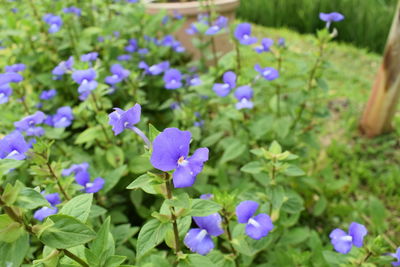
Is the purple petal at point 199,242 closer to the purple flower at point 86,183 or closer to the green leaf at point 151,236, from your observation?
the green leaf at point 151,236

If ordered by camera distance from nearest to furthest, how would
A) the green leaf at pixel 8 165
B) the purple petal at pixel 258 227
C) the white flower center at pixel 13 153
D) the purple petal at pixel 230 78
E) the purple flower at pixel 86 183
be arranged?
the green leaf at pixel 8 165, the white flower center at pixel 13 153, the purple petal at pixel 258 227, the purple flower at pixel 86 183, the purple petal at pixel 230 78

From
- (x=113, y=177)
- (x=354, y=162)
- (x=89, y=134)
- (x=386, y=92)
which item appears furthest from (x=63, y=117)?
(x=386, y=92)

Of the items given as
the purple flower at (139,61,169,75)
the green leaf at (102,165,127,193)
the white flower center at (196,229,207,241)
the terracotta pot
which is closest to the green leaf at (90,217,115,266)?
the white flower center at (196,229,207,241)

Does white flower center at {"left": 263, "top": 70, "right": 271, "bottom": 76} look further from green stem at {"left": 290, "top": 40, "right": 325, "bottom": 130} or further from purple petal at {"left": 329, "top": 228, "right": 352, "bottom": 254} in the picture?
purple petal at {"left": 329, "top": 228, "right": 352, "bottom": 254}

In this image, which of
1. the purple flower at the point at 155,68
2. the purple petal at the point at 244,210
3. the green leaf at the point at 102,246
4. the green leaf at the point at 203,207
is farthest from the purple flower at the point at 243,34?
the green leaf at the point at 102,246

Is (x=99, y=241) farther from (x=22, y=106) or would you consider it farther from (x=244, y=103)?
(x=22, y=106)

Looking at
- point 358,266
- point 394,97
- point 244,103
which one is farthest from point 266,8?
point 358,266

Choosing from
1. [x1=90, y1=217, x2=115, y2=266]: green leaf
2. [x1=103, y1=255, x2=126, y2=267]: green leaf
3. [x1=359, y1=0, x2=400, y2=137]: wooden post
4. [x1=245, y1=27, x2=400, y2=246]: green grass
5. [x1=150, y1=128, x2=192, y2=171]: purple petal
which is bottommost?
[x1=245, y1=27, x2=400, y2=246]: green grass
